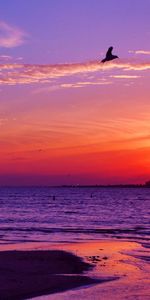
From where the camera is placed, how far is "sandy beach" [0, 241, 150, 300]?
19594 millimetres

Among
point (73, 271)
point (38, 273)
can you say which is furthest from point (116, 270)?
point (38, 273)

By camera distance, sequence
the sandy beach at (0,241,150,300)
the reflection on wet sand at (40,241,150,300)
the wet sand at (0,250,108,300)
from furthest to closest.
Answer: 1. the wet sand at (0,250,108,300)
2. the sandy beach at (0,241,150,300)
3. the reflection on wet sand at (40,241,150,300)

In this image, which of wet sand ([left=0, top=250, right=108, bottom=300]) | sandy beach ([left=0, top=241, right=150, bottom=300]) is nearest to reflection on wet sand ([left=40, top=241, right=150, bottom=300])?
sandy beach ([left=0, top=241, right=150, bottom=300])

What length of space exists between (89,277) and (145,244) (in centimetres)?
1440

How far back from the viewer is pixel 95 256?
29.0 meters

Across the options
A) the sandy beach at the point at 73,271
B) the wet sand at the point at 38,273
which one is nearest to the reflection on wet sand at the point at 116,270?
the sandy beach at the point at 73,271

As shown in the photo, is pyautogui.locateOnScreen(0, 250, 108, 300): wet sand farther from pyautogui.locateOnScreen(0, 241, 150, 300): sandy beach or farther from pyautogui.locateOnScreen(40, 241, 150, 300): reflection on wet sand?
pyautogui.locateOnScreen(40, 241, 150, 300): reflection on wet sand

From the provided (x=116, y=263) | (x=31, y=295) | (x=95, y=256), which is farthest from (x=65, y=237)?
(x=31, y=295)

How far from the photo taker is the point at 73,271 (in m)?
24.4

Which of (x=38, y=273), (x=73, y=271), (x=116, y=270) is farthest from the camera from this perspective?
(x=73, y=271)

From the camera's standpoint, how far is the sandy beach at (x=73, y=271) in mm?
19594

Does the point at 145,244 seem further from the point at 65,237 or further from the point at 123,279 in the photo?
the point at 123,279

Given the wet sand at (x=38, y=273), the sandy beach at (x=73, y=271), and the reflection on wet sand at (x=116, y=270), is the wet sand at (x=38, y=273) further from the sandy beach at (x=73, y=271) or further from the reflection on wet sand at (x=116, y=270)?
the reflection on wet sand at (x=116, y=270)

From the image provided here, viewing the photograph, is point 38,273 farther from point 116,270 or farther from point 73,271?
point 116,270
